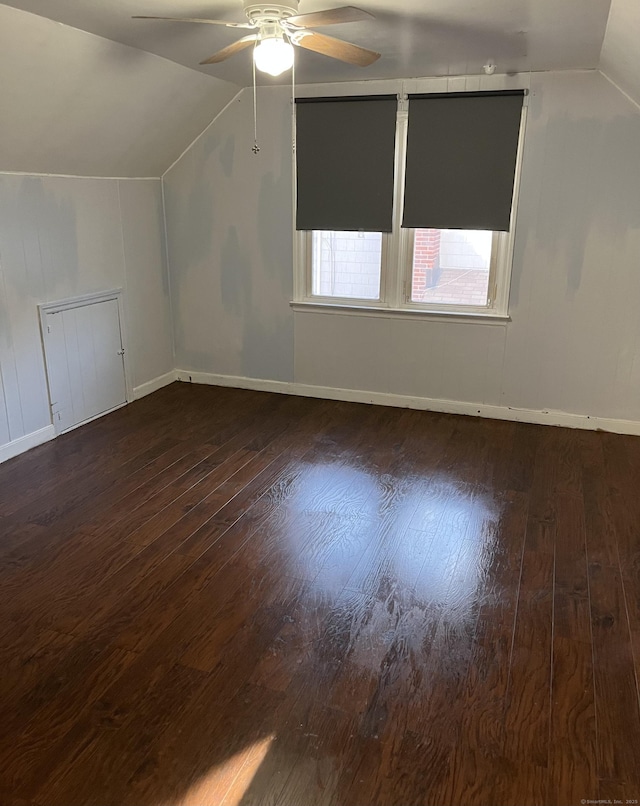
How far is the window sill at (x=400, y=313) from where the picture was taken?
4332 millimetres

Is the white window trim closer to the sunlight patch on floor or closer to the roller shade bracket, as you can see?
the roller shade bracket

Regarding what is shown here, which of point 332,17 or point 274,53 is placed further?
point 274,53

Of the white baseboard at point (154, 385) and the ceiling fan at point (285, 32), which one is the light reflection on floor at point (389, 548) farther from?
the ceiling fan at point (285, 32)

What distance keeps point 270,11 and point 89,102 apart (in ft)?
4.87

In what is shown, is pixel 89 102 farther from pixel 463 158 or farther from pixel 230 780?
pixel 230 780

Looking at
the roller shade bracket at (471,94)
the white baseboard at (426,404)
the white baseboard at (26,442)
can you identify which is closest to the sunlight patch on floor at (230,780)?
the white baseboard at (26,442)

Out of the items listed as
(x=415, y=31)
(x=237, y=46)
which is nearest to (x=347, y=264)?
(x=415, y=31)

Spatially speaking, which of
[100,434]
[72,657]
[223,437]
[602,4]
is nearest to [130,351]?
[100,434]

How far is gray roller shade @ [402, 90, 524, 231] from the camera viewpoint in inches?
156

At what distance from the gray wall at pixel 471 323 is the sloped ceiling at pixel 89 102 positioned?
39cm

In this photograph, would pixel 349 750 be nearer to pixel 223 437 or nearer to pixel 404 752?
pixel 404 752

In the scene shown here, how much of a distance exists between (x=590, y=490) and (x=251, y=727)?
235cm

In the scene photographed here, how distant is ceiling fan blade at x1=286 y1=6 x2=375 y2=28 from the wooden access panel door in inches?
94.2

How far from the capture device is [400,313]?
14.9 feet
